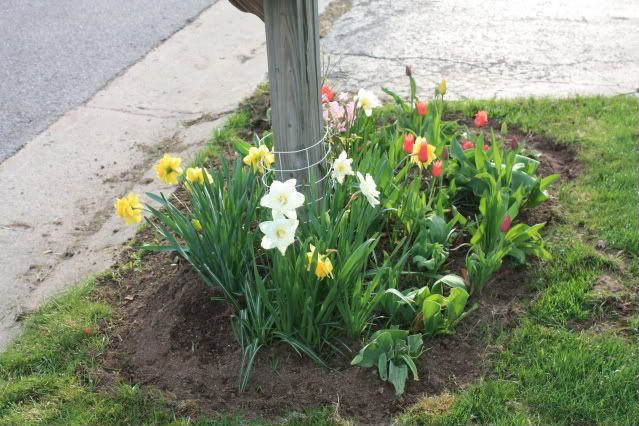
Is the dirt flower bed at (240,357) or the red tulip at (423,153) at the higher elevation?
the red tulip at (423,153)

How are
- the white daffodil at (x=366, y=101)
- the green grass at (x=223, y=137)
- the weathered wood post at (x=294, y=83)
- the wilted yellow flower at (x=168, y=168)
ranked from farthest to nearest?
the green grass at (x=223, y=137), the white daffodil at (x=366, y=101), the wilted yellow flower at (x=168, y=168), the weathered wood post at (x=294, y=83)

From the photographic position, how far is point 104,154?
4.48 m

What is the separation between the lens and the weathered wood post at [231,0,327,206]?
2722mm

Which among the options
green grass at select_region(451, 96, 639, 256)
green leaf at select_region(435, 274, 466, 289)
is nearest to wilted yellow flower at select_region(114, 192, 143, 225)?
green leaf at select_region(435, 274, 466, 289)

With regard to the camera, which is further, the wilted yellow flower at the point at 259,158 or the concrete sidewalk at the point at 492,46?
the concrete sidewalk at the point at 492,46

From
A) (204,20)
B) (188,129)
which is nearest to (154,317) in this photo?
(188,129)

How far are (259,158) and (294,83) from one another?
0.39 metres

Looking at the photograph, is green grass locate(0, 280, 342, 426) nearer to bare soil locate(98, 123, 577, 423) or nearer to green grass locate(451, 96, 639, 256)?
bare soil locate(98, 123, 577, 423)

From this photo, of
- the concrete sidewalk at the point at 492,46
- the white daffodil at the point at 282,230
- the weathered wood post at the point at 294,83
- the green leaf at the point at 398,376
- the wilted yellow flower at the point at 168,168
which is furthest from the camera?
the concrete sidewalk at the point at 492,46

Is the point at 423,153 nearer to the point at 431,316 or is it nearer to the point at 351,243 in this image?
the point at 351,243

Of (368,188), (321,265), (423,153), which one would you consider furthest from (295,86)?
(321,265)

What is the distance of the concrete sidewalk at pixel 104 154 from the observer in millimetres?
3535

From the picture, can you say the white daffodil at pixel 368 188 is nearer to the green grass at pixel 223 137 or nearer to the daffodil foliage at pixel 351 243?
the daffodil foliage at pixel 351 243

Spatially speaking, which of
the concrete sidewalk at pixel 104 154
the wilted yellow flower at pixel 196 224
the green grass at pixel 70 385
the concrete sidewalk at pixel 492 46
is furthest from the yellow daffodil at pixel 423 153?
the concrete sidewalk at pixel 492 46
